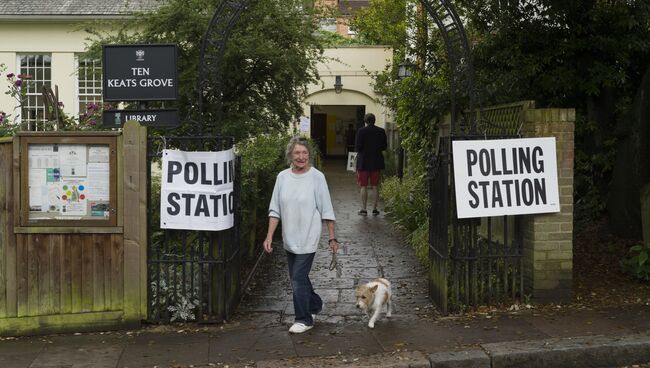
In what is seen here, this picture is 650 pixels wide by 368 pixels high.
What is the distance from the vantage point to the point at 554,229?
687 cm

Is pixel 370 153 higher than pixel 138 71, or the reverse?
pixel 138 71

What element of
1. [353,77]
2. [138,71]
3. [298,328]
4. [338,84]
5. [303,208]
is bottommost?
[298,328]

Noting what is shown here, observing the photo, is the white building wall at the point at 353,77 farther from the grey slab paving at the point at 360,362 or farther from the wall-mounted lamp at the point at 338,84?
the grey slab paving at the point at 360,362

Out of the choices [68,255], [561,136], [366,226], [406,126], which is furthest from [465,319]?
[406,126]

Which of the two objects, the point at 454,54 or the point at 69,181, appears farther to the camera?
the point at 454,54

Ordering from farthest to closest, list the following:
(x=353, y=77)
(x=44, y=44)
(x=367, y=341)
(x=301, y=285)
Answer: (x=353, y=77), (x=44, y=44), (x=301, y=285), (x=367, y=341)

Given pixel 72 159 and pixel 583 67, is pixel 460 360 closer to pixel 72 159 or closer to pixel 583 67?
pixel 72 159

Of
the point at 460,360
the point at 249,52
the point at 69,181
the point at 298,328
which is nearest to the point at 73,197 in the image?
the point at 69,181

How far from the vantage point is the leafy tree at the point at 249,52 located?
38.3 feet

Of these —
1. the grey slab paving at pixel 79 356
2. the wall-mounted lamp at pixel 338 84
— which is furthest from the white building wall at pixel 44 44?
the grey slab paving at pixel 79 356

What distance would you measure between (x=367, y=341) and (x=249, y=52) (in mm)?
6737

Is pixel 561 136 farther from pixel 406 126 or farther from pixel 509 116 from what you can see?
pixel 406 126

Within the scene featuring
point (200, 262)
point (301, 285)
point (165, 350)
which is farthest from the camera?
point (200, 262)

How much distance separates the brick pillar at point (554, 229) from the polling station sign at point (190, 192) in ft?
9.63
